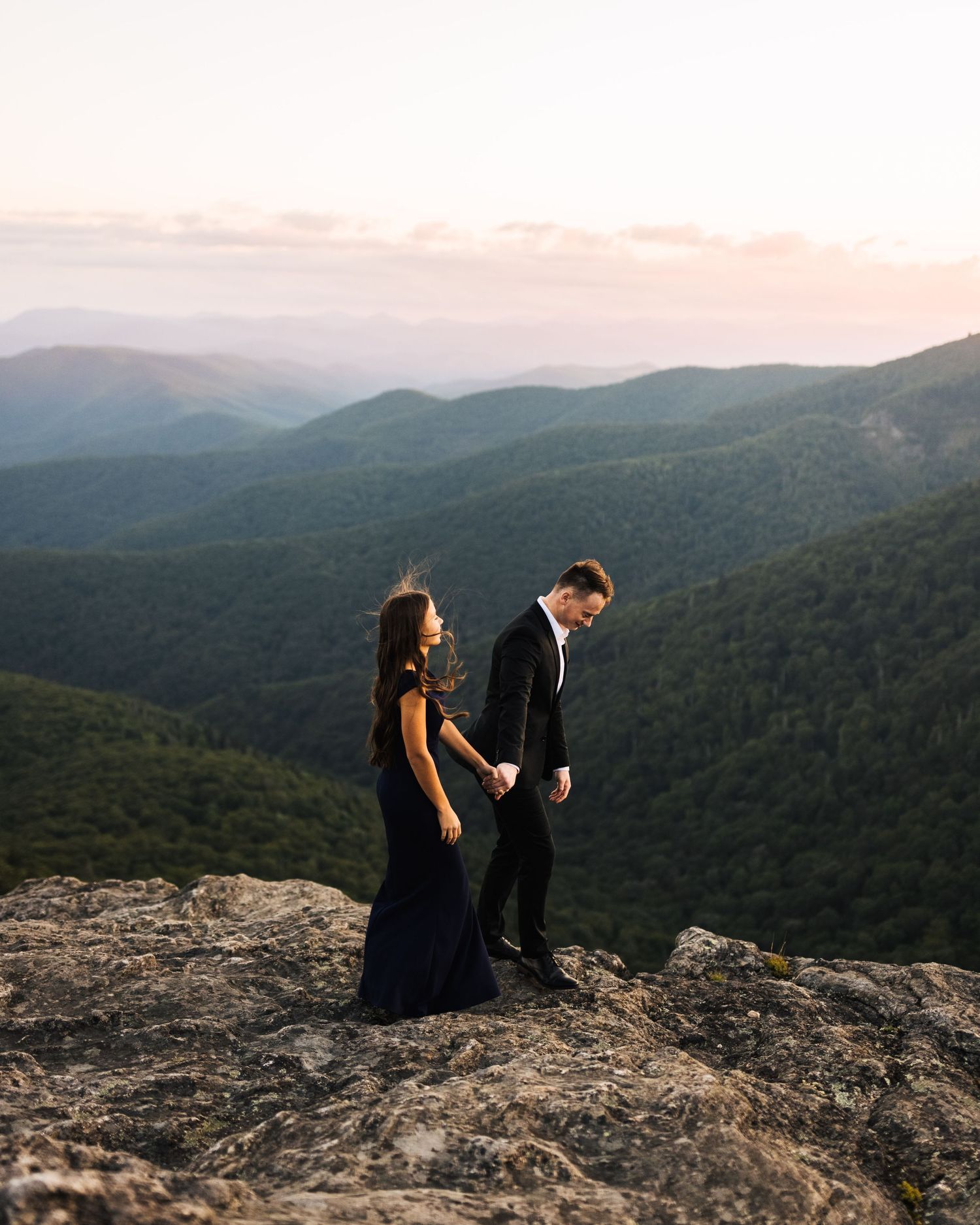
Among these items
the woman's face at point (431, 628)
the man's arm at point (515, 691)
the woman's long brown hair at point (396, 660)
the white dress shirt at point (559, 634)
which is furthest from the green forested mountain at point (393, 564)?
the woman's face at point (431, 628)

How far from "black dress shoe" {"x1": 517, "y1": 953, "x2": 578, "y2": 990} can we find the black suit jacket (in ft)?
4.47

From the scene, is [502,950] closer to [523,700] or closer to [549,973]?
[549,973]

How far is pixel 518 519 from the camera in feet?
487

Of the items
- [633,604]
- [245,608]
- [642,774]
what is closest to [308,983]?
[642,774]

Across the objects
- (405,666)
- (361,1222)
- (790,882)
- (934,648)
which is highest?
(405,666)

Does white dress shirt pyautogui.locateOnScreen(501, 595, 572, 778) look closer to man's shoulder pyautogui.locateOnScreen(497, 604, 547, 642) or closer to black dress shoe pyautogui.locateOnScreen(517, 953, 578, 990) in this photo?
man's shoulder pyautogui.locateOnScreen(497, 604, 547, 642)

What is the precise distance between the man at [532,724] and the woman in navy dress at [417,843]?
1.29ft

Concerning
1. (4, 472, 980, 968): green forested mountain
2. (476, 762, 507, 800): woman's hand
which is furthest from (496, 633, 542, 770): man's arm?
(4, 472, 980, 968): green forested mountain

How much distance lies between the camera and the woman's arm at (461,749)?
616 cm

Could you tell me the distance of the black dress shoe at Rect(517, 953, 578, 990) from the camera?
22.6 ft

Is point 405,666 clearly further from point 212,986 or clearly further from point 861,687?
point 861,687

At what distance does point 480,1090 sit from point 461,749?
2037mm

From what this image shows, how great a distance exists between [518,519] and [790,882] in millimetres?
100253

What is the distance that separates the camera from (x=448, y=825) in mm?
6059
